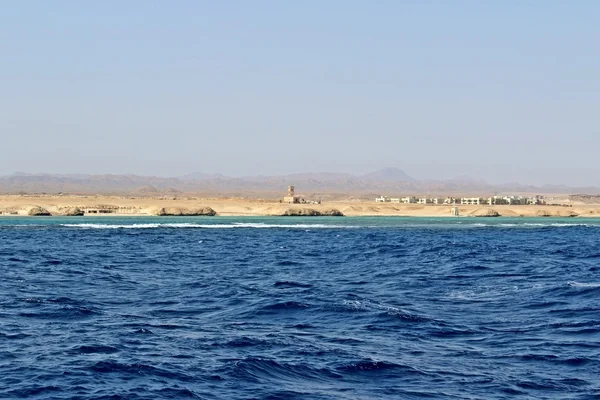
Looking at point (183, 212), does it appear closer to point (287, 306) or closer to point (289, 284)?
point (289, 284)

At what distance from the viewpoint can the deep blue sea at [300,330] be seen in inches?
729

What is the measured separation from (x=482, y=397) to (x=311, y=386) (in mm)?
3680

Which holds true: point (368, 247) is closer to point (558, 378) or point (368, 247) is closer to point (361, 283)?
point (361, 283)

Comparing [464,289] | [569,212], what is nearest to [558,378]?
[464,289]

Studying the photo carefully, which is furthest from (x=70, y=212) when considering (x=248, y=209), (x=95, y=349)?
(x=95, y=349)

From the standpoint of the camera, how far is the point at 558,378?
19094mm

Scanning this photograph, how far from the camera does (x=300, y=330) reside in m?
25.2

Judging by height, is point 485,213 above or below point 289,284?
above

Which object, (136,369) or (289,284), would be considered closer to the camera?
(136,369)

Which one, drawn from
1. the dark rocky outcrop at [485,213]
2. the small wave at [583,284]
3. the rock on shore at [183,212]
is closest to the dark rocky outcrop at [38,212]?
the rock on shore at [183,212]

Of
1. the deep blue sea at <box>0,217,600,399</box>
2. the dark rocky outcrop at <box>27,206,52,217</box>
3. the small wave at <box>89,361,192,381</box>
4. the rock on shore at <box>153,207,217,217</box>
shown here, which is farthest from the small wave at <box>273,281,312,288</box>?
the rock on shore at <box>153,207,217,217</box>

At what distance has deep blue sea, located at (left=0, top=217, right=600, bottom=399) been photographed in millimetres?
18516

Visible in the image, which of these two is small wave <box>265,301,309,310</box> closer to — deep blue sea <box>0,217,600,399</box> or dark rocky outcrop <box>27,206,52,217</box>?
deep blue sea <box>0,217,600,399</box>

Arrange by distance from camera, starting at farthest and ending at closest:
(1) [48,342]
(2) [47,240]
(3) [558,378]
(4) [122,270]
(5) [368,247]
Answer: (2) [47,240] < (5) [368,247] < (4) [122,270] < (1) [48,342] < (3) [558,378]
